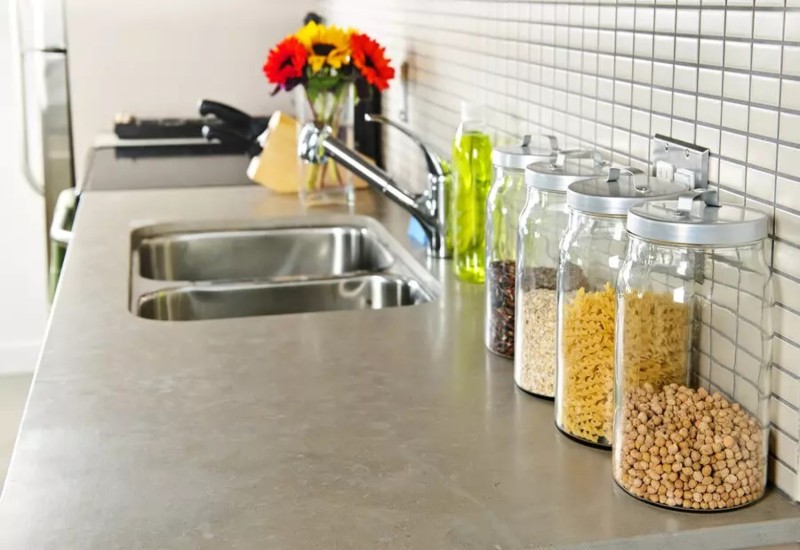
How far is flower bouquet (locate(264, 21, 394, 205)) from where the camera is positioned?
2354 millimetres

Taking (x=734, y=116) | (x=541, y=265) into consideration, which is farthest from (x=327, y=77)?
(x=734, y=116)

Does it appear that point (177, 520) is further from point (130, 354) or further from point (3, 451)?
point (3, 451)

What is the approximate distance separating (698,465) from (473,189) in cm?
94

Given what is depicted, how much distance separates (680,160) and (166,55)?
3165 millimetres

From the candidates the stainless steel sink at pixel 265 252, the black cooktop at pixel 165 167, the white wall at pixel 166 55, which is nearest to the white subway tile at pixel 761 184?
the stainless steel sink at pixel 265 252

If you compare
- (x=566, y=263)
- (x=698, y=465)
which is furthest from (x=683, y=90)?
(x=698, y=465)

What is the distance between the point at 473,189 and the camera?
1.80 metres

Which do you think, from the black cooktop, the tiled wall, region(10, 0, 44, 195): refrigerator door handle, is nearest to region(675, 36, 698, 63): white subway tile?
the tiled wall

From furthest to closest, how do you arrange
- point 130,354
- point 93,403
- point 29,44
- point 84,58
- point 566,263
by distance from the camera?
point 29,44, point 84,58, point 130,354, point 93,403, point 566,263

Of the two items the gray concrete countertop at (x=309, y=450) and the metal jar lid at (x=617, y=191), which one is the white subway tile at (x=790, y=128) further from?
the gray concrete countertop at (x=309, y=450)

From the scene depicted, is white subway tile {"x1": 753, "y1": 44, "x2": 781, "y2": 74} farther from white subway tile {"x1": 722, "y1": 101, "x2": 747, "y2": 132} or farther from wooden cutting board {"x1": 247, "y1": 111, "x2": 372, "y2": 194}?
wooden cutting board {"x1": 247, "y1": 111, "x2": 372, "y2": 194}

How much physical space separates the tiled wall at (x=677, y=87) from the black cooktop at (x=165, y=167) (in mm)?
991

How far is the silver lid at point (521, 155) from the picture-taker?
4.44 ft

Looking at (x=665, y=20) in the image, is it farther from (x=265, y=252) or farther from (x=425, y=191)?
(x=265, y=252)
